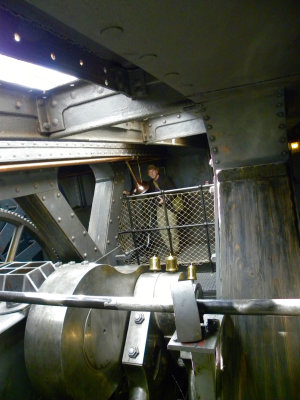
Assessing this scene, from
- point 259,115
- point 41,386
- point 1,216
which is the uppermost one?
point 259,115

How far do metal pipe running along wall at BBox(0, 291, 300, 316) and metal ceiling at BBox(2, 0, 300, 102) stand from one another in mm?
1099

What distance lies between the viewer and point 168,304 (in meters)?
1.20

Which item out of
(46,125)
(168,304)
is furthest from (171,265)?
(168,304)

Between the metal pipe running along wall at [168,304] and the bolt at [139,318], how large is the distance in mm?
1624

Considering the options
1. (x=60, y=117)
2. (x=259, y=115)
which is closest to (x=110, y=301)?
(x=259, y=115)

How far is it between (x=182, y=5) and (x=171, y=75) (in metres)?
0.60

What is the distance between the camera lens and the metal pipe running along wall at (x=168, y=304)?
3.41 ft

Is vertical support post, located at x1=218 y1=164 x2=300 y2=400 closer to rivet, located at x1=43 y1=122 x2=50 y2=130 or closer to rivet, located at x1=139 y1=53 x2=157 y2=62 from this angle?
rivet, located at x1=139 y1=53 x2=157 y2=62

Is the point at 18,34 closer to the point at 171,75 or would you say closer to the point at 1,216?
the point at 171,75

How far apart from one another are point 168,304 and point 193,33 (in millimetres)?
1135

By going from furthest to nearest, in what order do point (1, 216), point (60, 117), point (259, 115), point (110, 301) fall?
point (1, 216) → point (60, 117) → point (259, 115) → point (110, 301)

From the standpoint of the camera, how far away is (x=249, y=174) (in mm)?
2117

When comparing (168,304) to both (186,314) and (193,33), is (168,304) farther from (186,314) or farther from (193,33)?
(193,33)

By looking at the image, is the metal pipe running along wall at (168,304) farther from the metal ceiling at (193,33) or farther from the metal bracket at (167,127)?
the metal bracket at (167,127)
